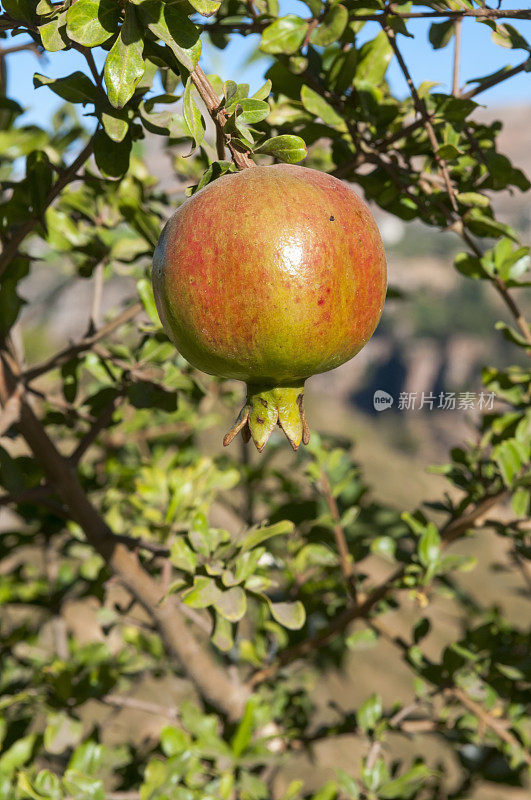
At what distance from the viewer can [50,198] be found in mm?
771

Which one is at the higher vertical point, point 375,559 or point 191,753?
point 191,753

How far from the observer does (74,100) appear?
2.16 feet

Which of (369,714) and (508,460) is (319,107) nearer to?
(508,460)

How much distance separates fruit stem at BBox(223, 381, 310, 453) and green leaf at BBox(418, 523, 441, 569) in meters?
0.49

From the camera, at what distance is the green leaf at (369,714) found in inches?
43.0

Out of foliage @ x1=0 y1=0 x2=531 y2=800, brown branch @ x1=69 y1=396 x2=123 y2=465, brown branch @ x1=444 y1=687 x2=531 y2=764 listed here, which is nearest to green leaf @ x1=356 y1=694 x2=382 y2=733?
foliage @ x1=0 y1=0 x2=531 y2=800

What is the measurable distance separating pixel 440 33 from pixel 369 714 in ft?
3.26

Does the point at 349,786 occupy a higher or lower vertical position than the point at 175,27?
lower

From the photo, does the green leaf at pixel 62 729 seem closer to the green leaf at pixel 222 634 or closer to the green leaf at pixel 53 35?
the green leaf at pixel 222 634

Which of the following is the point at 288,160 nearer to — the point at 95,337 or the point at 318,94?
the point at 318,94

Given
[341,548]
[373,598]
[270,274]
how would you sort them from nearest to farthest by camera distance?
[270,274] → [373,598] → [341,548]

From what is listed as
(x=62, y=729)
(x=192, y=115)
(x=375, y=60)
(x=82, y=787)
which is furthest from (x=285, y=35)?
(x=62, y=729)

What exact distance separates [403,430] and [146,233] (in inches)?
909

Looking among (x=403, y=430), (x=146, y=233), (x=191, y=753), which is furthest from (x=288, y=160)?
(x=403, y=430)
